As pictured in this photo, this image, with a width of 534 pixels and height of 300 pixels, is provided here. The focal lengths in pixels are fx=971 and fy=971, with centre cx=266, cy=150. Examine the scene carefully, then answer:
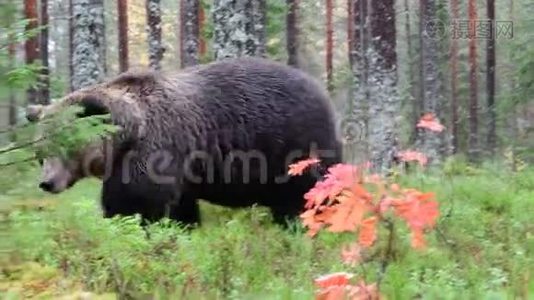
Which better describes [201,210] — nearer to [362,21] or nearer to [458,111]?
[362,21]

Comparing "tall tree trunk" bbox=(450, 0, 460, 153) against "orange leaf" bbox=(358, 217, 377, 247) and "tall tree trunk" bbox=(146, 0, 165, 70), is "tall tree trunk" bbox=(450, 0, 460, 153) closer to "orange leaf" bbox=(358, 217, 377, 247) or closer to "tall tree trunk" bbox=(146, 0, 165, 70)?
"tall tree trunk" bbox=(146, 0, 165, 70)

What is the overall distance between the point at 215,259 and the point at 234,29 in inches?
241

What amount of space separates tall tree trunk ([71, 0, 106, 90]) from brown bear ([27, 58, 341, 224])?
562 cm

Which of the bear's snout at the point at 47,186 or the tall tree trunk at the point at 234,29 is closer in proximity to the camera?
the bear's snout at the point at 47,186

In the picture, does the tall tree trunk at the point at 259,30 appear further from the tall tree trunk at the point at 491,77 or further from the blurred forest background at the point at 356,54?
the tall tree trunk at the point at 491,77

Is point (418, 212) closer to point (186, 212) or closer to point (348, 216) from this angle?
Answer: point (348, 216)

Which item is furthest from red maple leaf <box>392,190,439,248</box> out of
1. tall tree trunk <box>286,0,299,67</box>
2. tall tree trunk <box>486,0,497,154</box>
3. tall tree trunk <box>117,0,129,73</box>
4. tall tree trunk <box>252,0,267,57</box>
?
tall tree trunk <box>486,0,497,154</box>

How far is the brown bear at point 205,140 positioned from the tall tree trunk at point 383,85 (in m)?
3.70

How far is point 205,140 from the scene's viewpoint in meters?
9.37

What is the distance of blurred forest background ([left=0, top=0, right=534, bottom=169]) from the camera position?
10.8m

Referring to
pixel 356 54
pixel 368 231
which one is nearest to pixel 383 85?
pixel 368 231

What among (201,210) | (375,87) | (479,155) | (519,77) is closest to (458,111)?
(479,155)

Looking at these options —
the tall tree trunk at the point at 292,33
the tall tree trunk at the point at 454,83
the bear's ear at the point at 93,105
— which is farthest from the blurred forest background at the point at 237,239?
the tall tree trunk at the point at 454,83

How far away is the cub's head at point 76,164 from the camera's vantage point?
8.70m
